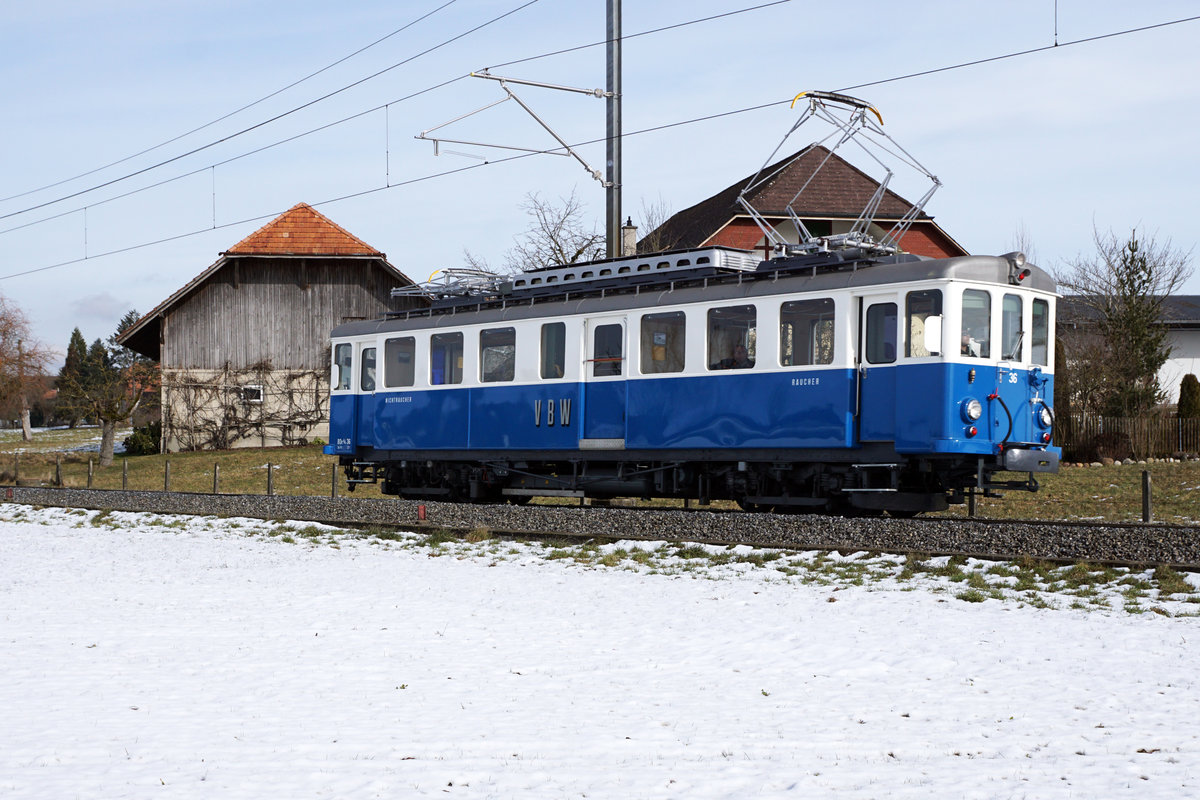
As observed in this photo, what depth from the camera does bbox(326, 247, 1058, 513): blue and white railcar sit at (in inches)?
537

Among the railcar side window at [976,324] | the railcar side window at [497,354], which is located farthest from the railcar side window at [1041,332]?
the railcar side window at [497,354]

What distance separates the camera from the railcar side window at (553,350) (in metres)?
17.2

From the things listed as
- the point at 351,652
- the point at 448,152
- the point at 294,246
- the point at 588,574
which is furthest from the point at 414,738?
the point at 294,246

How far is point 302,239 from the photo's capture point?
4353 cm

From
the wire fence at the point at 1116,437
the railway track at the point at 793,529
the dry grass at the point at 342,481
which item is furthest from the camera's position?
the wire fence at the point at 1116,437

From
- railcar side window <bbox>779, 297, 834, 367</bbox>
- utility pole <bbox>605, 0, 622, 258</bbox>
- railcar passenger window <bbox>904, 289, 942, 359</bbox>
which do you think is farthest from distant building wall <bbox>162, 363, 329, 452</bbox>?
railcar passenger window <bbox>904, 289, 942, 359</bbox>

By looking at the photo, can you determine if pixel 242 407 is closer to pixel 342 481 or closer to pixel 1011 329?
pixel 342 481

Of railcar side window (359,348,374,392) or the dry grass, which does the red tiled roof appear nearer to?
the dry grass

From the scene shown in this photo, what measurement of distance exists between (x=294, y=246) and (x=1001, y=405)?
110ft

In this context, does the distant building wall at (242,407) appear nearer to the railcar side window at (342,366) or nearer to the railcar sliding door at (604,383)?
the railcar side window at (342,366)

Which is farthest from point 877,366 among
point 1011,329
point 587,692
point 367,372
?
point 367,372

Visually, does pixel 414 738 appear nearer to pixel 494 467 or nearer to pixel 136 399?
pixel 494 467

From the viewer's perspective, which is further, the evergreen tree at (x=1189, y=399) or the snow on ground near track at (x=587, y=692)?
the evergreen tree at (x=1189, y=399)

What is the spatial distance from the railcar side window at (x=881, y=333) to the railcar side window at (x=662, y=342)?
265cm
